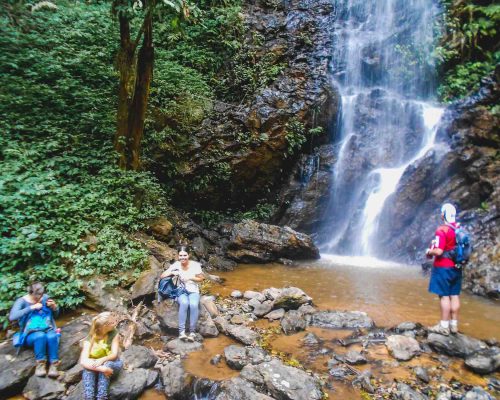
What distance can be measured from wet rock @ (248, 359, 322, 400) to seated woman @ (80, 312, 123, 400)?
5.42 feet

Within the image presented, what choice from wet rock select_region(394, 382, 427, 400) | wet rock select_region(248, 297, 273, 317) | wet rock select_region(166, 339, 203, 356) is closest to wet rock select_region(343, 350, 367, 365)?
wet rock select_region(394, 382, 427, 400)

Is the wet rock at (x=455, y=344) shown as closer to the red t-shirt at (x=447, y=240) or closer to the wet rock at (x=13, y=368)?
the red t-shirt at (x=447, y=240)

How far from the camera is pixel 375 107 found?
41.8ft

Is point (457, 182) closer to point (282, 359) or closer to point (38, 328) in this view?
point (282, 359)

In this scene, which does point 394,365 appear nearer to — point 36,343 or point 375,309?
point 375,309

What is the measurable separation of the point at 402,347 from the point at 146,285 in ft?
13.3

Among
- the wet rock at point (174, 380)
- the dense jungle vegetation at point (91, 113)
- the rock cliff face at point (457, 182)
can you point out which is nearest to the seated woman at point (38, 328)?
the dense jungle vegetation at point (91, 113)

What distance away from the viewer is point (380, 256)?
10211mm

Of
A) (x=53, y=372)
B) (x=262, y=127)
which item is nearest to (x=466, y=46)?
(x=262, y=127)

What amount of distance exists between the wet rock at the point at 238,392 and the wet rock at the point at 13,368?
7.15 feet

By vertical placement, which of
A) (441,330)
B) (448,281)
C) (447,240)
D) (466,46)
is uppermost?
(466,46)

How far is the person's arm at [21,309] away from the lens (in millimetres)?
3984

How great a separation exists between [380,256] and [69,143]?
8976 millimetres

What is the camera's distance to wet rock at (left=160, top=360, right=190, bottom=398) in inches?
148
